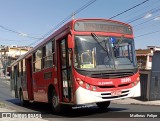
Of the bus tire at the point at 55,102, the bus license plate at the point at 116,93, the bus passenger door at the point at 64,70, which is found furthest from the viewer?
the bus tire at the point at 55,102

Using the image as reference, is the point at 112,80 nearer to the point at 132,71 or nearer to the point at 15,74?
the point at 132,71

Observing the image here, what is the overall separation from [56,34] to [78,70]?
99.9 inches

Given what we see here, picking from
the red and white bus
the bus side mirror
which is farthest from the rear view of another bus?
the bus side mirror

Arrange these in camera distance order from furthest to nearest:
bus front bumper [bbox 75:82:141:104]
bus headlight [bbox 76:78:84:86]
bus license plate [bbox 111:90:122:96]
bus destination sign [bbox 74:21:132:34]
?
bus destination sign [bbox 74:21:132:34]
bus license plate [bbox 111:90:122:96]
bus headlight [bbox 76:78:84:86]
bus front bumper [bbox 75:82:141:104]

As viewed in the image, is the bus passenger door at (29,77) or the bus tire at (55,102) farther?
the bus passenger door at (29,77)

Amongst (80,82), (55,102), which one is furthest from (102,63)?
(55,102)

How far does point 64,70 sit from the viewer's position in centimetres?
1254

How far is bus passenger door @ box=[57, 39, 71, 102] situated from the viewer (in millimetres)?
12180

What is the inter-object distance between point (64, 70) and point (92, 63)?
1427mm

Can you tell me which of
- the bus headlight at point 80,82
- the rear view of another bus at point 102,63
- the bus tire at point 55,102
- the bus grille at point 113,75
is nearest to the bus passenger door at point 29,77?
the bus tire at point 55,102

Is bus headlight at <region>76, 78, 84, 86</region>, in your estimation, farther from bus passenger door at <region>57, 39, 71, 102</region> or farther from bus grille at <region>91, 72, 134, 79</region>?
bus passenger door at <region>57, 39, 71, 102</region>

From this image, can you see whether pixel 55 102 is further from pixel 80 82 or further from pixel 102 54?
pixel 102 54

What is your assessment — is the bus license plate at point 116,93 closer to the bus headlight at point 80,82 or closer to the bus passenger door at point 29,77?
the bus headlight at point 80,82

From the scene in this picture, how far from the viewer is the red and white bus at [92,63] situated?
37.4 feet
